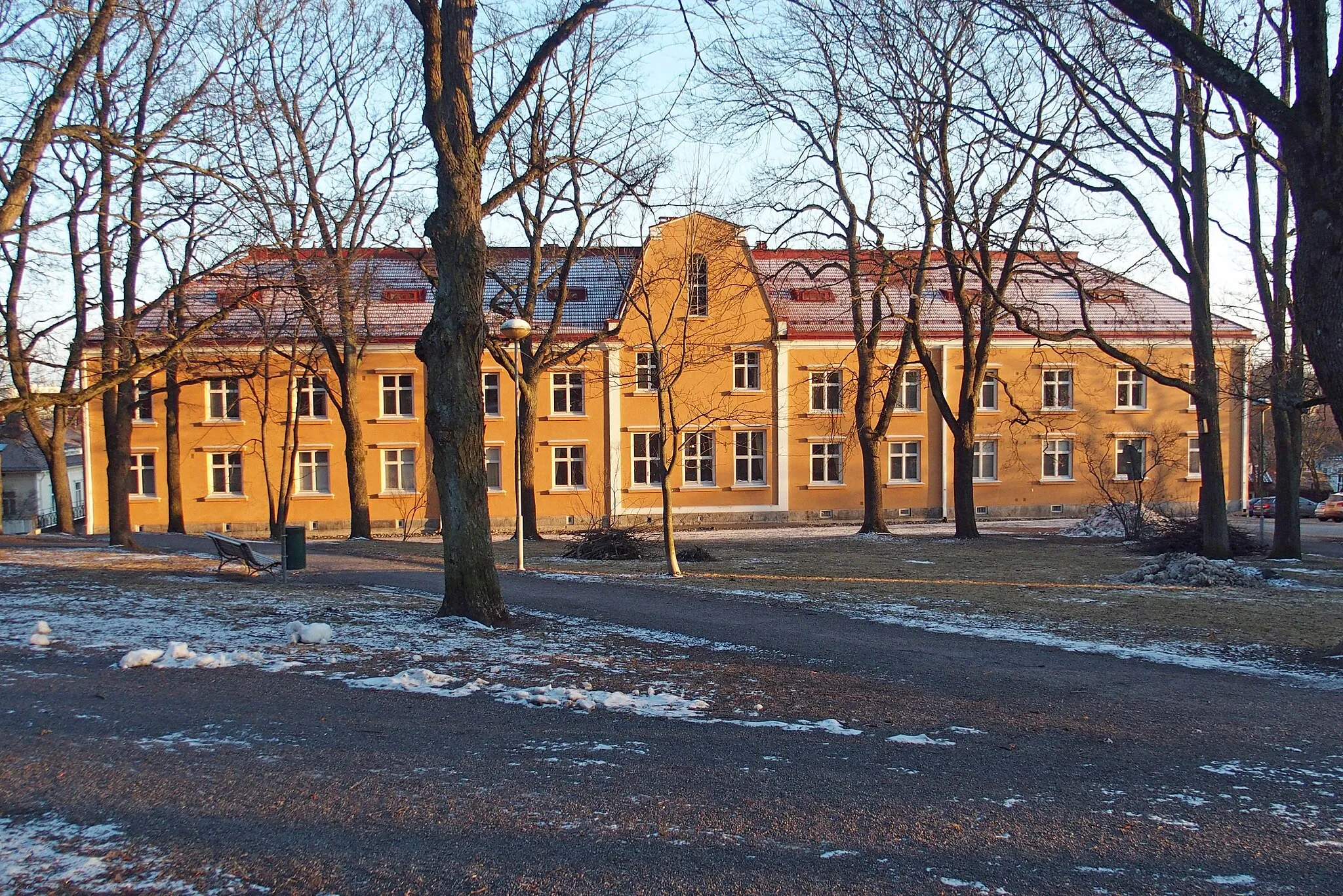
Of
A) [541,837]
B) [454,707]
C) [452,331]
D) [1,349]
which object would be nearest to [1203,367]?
[452,331]

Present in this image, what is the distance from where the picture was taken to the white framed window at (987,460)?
43.9m

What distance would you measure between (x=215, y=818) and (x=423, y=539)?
29550 millimetres

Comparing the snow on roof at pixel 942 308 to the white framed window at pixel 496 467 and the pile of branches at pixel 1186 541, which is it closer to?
the white framed window at pixel 496 467

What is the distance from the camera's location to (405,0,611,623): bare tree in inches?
423

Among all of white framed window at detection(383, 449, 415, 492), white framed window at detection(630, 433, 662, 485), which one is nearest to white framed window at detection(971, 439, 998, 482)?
white framed window at detection(630, 433, 662, 485)

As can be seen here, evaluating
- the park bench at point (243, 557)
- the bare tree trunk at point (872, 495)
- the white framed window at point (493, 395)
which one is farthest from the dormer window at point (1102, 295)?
the white framed window at point (493, 395)

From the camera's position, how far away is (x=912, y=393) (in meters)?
43.7

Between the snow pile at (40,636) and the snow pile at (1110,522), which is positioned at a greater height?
the snow pile at (40,636)

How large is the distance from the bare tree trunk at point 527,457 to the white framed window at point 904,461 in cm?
1797

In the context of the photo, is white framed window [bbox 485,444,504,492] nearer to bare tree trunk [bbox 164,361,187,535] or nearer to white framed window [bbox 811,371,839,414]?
bare tree trunk [bbox 164,361,187,535]

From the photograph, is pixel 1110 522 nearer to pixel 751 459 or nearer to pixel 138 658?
pixel 751 459

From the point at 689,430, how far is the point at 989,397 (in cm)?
1404

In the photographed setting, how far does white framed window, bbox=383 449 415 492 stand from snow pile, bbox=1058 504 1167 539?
24172 millimetres

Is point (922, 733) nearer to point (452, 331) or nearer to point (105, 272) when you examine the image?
point (452, 331)
